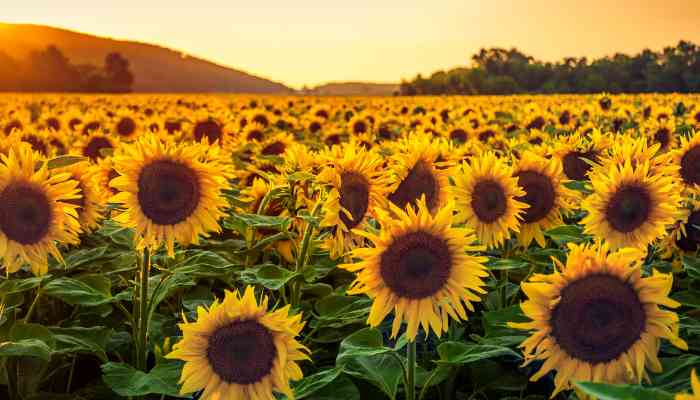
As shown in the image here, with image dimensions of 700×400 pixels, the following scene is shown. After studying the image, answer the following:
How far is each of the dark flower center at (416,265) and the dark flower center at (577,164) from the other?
2.95 metres

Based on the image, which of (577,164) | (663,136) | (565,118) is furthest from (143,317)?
(565,118)

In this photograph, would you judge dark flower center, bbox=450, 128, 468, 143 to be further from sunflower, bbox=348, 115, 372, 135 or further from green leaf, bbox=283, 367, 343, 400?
green leaf, bbox=283, 367, 343, 400

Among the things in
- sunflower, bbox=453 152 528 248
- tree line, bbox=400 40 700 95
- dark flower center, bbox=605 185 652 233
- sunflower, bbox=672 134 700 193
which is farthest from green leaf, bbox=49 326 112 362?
tree line, bbox=400 40 700 95

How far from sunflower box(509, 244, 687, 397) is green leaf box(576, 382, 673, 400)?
0.81 metres

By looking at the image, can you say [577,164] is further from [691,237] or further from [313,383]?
[313,383]

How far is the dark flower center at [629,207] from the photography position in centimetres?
415

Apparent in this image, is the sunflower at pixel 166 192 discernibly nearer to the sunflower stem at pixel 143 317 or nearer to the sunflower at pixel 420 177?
the sunflower stem at pixel 143 317

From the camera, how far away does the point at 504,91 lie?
3051 inches

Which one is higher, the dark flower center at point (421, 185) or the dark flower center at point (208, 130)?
the dark flower center at point (421, 185)

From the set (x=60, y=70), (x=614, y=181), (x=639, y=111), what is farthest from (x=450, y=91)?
(x=614, y=181)

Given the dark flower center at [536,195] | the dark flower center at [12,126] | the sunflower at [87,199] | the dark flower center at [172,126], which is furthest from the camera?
the dark flower center at [172,126]

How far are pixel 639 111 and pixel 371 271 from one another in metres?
14.6

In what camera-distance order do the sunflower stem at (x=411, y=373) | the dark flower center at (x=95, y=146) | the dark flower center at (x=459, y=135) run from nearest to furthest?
1. the sunflower stem at (x=411, y=373)
2. the dark flower center at (x=95, y=146)
3. the dark flower center at (x=459, y=135)

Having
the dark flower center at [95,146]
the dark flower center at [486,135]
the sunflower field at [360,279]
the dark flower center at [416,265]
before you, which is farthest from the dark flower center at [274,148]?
the dark flower center at [416,265]
